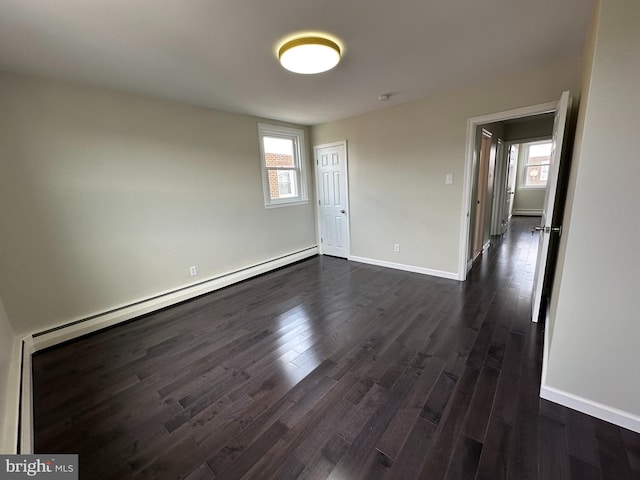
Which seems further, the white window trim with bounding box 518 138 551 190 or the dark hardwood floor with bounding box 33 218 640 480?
the white window trim with bounding box 518 138 551 190

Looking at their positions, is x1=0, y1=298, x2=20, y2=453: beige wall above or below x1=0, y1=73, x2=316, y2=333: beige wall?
below

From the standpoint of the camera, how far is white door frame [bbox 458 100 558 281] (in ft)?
9.02

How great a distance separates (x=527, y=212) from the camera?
28.0 ft

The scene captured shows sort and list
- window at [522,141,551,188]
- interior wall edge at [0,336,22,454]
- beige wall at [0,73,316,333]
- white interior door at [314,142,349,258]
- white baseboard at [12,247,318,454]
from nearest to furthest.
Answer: interior wall edge at [0,336,22,454]
white baseboard at [12,247,318,454]
beige wall at [0,73,316,333]
white interior door at [314,142,349,258]
window at [522,141,551,188]

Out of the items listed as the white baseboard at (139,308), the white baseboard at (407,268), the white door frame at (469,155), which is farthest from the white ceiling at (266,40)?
the white baseboard at (407,268)

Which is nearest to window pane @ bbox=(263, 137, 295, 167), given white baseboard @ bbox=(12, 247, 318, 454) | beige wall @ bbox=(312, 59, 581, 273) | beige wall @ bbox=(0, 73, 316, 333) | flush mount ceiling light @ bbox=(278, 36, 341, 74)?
beige wall @ bbox=(0, 73, 316, 333)

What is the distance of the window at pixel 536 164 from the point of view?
26.5 feet

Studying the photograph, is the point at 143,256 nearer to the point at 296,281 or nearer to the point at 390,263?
the point at 296,281

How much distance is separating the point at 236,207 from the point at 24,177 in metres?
2.08

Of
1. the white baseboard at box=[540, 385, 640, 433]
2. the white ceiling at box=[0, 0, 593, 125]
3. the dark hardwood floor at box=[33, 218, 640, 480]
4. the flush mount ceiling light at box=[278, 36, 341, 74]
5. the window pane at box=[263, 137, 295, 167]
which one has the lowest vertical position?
the dark hardwood floor at box=[33, 218, 640, 480]

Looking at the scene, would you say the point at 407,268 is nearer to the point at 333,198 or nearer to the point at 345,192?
the point at 345,192

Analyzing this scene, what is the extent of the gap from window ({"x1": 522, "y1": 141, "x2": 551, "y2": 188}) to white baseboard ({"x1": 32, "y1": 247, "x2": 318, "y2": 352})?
877 cm

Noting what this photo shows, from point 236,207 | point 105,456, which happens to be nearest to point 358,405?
point 105,456

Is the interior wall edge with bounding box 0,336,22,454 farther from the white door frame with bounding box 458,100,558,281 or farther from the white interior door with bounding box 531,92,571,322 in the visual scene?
the white door frame with bounding box 458,100,558,281
